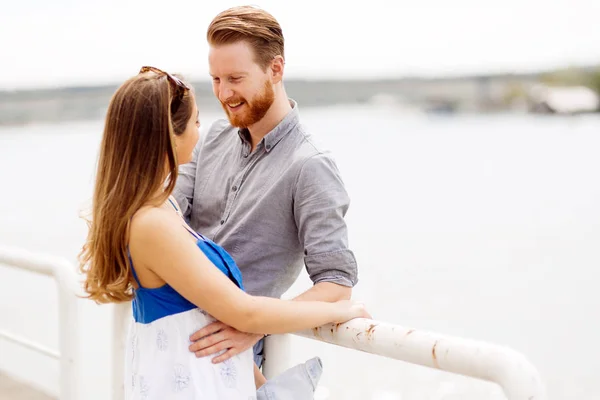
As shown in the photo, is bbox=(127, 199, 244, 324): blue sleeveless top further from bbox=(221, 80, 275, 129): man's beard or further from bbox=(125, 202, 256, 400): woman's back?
bbox=(221, 80, 275, 129): man's beard

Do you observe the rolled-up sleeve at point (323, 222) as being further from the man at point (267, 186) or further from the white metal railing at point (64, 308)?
the white metal railing at point (64, 308)

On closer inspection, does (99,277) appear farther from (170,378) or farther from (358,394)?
(358,394)

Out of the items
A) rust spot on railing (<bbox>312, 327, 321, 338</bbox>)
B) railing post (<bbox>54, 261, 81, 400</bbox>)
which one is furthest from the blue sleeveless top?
railing post (<bbox>54, 261, 81, 400</bbox>)

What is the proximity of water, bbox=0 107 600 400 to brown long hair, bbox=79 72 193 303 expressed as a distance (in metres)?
0.20

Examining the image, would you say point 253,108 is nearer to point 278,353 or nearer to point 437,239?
point 278,353

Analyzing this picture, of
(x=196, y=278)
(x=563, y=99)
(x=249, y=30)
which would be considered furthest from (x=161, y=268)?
(x=563, y=99)

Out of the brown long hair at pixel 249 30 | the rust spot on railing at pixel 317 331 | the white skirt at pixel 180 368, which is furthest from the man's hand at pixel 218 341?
the brown long hair at pixel 249 30

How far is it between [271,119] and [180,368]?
0.63 m

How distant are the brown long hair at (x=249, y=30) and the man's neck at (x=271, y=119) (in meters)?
0.10

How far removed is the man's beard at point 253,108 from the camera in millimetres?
1663

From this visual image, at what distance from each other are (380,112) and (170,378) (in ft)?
122

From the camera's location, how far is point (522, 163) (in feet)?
156

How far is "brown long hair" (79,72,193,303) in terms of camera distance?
1301mm

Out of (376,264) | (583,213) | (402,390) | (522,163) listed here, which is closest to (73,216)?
(376,264)
